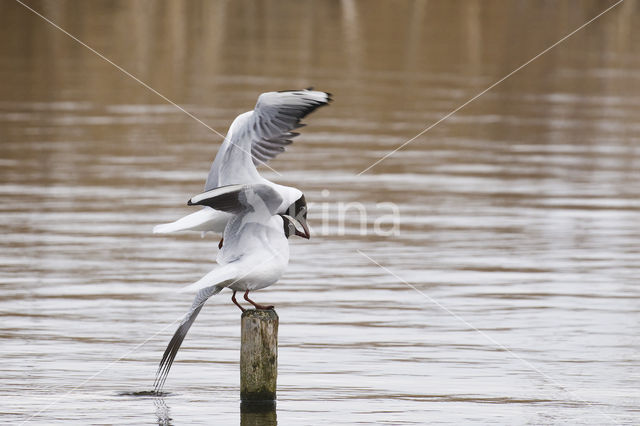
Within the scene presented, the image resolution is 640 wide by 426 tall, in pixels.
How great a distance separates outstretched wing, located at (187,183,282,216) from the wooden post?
1.99 ft

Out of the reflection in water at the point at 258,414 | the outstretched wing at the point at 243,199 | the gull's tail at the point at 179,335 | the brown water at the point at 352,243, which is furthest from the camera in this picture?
the brown water at the point at 352,243

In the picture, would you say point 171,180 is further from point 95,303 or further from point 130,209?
point 95,303

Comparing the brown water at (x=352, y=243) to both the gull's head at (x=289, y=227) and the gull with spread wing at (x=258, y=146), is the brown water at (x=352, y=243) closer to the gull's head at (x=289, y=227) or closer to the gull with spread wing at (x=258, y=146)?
the gull's head at (x=289, y=227)

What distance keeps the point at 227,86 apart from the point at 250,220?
737 inches

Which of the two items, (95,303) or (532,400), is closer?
Result: (532,400)

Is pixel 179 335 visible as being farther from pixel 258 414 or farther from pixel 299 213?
pixel 299 213

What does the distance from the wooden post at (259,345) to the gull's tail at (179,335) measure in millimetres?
446

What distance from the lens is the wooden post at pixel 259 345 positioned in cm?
855

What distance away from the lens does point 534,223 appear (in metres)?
16.0

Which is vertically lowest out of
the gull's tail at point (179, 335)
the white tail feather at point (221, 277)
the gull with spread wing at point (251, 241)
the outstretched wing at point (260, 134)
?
the gull's tail at point (179, 335)

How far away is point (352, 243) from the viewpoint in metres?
14.9

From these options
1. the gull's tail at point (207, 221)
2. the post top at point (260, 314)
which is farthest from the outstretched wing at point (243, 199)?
the post top at point (260, 314)

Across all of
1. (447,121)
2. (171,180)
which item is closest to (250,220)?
(171,180)

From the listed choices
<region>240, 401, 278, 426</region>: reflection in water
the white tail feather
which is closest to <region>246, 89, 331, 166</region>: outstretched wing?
the white tail feather
